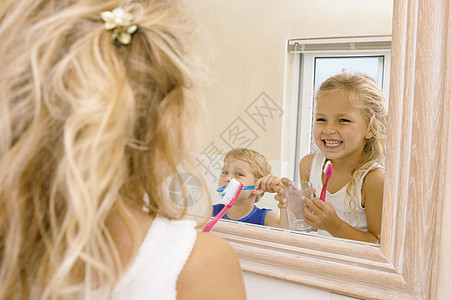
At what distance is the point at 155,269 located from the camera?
34 cm

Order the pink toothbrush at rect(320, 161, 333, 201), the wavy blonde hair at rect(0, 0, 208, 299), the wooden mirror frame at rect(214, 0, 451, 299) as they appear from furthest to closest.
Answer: the pink toothbrush at rect(320, 161, 333, 201) < the wooden mirror frame at rect(214, 0, 451, 299) < the wavy blonde hair at rect(0, 0, 208, 299)

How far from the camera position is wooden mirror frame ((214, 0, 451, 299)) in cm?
42

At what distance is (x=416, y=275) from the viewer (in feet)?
1.44

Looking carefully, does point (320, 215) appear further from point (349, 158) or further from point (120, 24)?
point (120, 24)

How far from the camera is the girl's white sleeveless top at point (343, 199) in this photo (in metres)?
0.48

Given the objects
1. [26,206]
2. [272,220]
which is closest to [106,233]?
[26,206]

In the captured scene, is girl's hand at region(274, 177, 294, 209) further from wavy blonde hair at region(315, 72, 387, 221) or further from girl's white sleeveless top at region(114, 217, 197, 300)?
girl's white sleeveless top at region(114, 217, 197, 300)

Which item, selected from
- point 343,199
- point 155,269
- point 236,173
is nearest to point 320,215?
point 343,199

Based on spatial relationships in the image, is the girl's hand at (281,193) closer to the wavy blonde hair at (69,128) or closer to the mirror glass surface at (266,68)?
the mirror glass surface at (266,68)

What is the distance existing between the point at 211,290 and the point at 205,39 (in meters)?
0.36

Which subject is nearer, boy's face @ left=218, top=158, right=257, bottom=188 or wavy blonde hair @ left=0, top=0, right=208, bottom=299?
wavy blonde hair @ left=0, top=0, right=208, bottom=299

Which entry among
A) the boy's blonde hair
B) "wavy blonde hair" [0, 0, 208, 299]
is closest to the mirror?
the boy's blonde hair

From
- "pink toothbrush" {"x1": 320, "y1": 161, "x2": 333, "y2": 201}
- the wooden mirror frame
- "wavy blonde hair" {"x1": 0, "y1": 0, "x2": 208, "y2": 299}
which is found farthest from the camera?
"pink toothbrush" {"x1": 320, "y1": 161, "x2": 333, "y2": 201}

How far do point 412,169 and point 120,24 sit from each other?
1.08 ft
